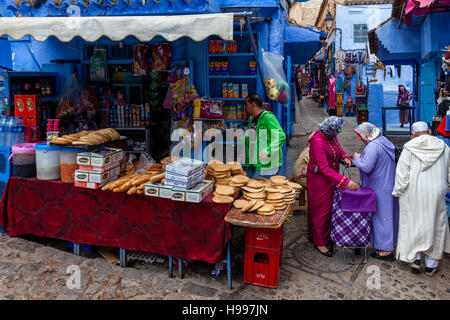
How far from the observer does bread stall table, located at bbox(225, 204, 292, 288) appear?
3959 millimetres

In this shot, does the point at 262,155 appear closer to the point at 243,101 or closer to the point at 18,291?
the point at 243,101

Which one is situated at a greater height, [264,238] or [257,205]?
[257,205]

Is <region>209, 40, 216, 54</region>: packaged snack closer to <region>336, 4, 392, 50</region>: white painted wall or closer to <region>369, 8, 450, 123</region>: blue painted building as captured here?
<region>369, 8, 450, 123</region>: blue painted building

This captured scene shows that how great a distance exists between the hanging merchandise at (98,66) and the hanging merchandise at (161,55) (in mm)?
1022

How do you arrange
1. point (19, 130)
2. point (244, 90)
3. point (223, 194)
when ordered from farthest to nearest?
point (244, 90) < point (19, 130) < point (223, 194)

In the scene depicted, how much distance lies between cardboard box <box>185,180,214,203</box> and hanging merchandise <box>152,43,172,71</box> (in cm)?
335

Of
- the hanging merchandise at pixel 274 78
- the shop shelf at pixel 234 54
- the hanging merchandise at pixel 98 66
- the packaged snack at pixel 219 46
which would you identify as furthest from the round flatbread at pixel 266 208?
the hanging merchandise at pixel 98 66

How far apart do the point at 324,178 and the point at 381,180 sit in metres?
0.68

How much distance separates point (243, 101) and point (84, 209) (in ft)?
11.7

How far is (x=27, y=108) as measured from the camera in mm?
6379

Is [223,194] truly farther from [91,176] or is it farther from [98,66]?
[98,66]

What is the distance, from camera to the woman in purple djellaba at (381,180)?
473 centimetres

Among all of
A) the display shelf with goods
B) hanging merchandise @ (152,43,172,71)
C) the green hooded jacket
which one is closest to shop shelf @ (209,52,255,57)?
the display shelf with goods

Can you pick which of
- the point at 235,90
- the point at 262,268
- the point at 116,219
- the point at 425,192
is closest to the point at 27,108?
the point at 116,219
